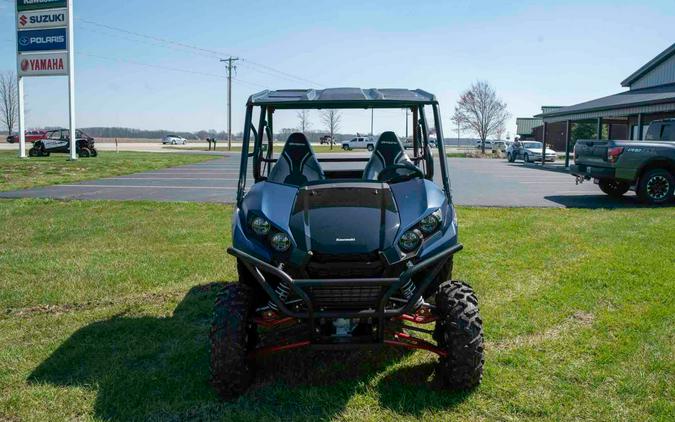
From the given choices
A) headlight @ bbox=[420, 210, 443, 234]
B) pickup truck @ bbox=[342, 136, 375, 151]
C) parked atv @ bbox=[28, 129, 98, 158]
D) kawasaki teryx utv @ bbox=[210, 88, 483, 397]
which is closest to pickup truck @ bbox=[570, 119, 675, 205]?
pickup truck @ bbox=[342, 136, 375, 151]

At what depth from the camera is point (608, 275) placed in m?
6.60

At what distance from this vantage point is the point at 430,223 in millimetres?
3791

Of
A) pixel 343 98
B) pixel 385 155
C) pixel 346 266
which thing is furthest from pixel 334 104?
pixel 346 266

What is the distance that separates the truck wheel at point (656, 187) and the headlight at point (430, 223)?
1126 cm

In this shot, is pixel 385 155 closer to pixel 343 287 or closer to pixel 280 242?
pixel 280 242

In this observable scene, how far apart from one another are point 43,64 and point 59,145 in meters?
5.83

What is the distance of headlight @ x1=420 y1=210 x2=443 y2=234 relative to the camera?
12.4 feet

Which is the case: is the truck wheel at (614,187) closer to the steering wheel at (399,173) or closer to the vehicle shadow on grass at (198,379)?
the steering wheel at (399,173)

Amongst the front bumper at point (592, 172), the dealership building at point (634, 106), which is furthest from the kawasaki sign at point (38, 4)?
the dealership building at point (634, 106)

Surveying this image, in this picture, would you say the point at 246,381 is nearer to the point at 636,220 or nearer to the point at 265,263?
the point at 265,263

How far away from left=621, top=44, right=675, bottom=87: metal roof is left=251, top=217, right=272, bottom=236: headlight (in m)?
35.1

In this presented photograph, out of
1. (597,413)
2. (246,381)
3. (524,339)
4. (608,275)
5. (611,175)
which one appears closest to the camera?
(597,413)

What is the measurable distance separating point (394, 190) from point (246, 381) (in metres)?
1.59

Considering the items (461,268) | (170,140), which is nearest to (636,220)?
(461,268)
